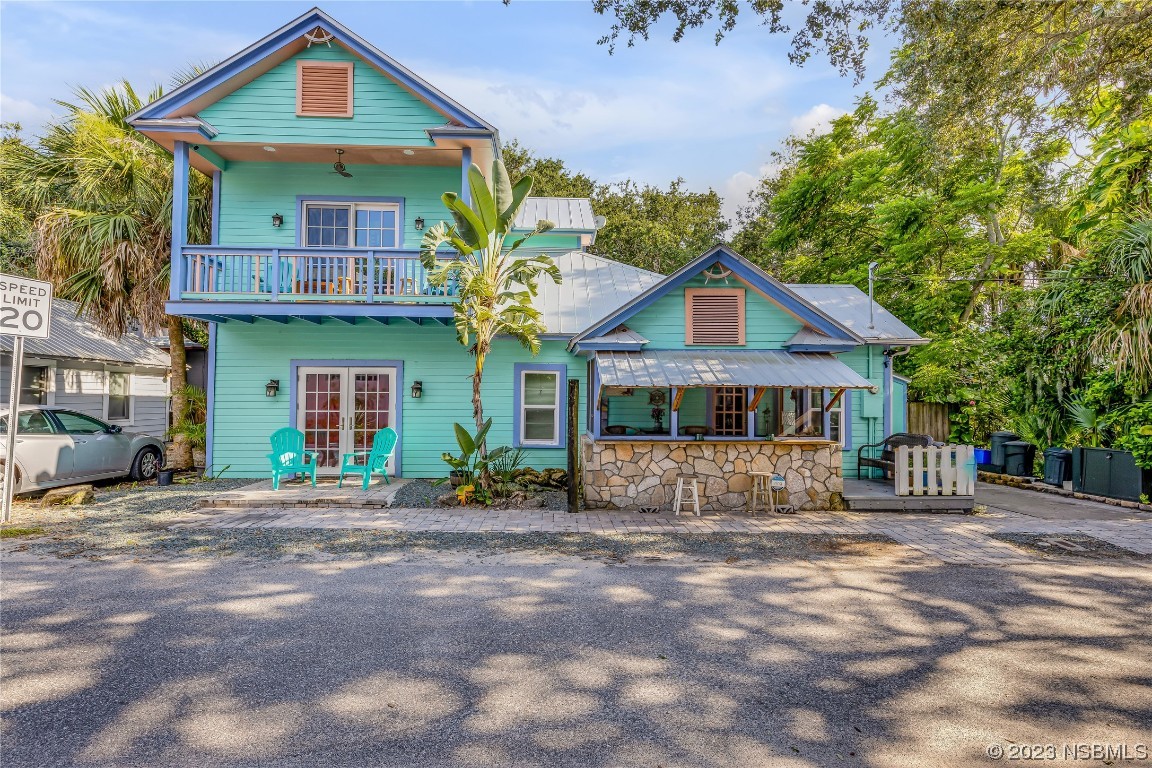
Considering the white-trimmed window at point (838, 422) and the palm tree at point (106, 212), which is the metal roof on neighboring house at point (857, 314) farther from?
the palm tree at point (106, 212)

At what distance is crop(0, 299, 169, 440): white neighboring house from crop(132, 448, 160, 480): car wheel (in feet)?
6.42

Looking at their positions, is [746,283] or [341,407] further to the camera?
[341,407]

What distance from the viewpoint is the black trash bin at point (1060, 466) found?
42.6 feet

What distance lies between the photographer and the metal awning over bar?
995cm

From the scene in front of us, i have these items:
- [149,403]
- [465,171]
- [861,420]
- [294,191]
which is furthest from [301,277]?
[861,420]

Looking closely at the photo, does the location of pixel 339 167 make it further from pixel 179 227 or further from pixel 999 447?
pixel 999 447

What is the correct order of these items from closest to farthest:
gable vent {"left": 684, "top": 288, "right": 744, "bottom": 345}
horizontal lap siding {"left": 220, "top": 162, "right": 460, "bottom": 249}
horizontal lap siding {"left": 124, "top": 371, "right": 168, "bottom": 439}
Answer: gable vent {"left": 684, "top": 288, "right": 744, "bottom": 345}
horizontal lap siding {"left": 220, "top": 162, "right": 460, "bottom": 249}
horizontal lap siding {"left": 124, "top": 371, "right": 168, "bottom": 439}

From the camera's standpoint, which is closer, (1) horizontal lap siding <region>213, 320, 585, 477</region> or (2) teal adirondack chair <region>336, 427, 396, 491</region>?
(2) teal adirondack chair <region>336, 427, 396, 491</region>

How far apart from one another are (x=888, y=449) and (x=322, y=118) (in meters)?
13.1

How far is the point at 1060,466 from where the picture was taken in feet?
42.6

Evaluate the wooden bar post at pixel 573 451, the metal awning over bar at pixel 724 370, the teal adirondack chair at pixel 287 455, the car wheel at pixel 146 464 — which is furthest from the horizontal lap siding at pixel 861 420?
the car wheel at pixel 146 464

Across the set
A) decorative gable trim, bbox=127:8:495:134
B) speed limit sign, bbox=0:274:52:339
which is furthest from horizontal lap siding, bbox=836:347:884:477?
speed limit sign, bbox=0:274:52:339

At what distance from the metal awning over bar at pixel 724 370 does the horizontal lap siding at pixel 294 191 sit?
5455 mm

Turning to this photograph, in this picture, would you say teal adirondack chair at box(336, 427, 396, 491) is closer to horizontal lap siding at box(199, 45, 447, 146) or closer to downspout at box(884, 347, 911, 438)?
horizontal lap siding at box(199, 45, 447, 146)
